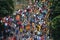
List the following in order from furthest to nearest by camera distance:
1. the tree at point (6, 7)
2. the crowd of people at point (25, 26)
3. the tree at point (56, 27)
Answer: the crowd of people at point (25, 26) → the tree at point (6, 7) → the tree at point (56, 27)

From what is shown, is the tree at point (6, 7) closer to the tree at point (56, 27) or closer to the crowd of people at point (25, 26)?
the crowd of people at point (25, 26)

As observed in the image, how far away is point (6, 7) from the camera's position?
19641mm

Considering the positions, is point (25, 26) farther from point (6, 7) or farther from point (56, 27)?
point (56, 27)

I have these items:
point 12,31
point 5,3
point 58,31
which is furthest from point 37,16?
point 58,31

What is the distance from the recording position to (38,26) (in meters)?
22.2

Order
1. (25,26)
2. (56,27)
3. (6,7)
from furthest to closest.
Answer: (25,26) → (6,7) → (56,27)

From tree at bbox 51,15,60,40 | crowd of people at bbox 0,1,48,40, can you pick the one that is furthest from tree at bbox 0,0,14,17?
tree at bbox 51,15,60,40

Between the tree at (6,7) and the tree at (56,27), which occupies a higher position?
the tree at (56,27)

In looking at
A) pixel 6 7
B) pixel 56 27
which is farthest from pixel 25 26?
pixel 56 27

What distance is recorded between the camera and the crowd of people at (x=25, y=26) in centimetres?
2117

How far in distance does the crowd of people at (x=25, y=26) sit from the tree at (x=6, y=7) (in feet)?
4.39

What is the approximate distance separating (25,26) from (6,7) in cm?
308

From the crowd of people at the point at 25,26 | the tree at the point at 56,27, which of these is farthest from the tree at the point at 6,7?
the tree at the point at 56,27

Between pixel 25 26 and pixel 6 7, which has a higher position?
pixel 6 7
